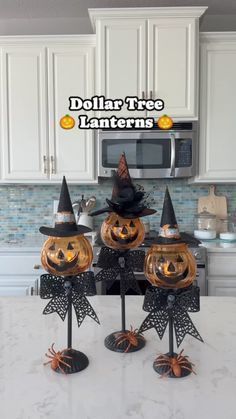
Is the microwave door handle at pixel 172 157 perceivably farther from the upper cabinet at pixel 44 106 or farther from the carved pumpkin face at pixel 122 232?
the carved pumpkin face at pixel 122 232

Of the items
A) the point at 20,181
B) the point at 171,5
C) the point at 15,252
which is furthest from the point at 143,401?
the point at 171,5

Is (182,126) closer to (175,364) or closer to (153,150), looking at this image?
(153,150)

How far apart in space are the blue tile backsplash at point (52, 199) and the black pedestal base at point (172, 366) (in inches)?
82.4

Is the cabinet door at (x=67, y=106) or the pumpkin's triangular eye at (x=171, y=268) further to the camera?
the cabinet door at (x=67, y=106)

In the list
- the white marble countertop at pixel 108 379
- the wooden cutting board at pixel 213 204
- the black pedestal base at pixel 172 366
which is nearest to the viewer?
the white marble countertop at pixel 108 379

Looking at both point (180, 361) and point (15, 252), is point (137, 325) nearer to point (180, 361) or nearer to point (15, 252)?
point (180, 361)

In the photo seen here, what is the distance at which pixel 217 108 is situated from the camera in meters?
2.56

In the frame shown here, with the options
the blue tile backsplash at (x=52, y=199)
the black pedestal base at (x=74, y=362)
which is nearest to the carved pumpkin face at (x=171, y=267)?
the black pedestal base at (x=74, y=362)

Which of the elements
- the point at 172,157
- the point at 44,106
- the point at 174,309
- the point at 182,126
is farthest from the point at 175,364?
the point at 44,106

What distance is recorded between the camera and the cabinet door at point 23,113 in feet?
8.43

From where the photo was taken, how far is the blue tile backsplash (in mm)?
2891

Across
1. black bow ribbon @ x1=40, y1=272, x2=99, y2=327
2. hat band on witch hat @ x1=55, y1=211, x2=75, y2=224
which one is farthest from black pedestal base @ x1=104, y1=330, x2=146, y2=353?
hat band on witch hat @ x1=55, y1=211, x2=75, y2=224

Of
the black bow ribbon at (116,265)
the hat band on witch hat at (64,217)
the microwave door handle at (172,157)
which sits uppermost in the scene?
the microwave door handle at (172,157)

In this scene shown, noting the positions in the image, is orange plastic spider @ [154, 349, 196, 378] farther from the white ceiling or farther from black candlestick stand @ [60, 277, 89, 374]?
the white ceiling
